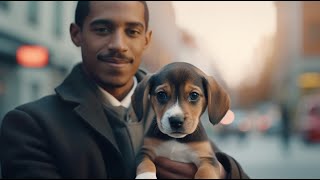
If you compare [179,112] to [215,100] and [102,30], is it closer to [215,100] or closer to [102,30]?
[215,100]

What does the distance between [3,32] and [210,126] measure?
99 cm

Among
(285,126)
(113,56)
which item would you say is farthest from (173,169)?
(285,126)

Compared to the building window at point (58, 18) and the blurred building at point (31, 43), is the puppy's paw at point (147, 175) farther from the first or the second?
the building window at point (58, 18)

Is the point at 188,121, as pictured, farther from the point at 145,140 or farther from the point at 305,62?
the point at 305,62

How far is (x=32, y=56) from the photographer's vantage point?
1.76 meters

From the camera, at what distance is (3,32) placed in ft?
5.76

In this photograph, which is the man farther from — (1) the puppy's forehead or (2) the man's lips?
A: (1) the puppy's forehead

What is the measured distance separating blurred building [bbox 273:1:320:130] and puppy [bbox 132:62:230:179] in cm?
60

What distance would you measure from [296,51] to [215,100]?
0.77 metres

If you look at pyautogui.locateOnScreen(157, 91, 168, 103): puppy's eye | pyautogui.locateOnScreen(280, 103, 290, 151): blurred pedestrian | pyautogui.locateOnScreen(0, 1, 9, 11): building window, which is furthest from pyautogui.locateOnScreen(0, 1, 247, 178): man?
pyautogui.locateOnScreen(0, 1, 9, 11): building window

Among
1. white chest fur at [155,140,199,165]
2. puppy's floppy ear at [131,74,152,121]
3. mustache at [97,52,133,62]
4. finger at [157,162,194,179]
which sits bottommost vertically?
finger at [157,162,194,179]

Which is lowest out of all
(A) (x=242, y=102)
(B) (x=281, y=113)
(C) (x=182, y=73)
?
(B) (x=281, y=113)

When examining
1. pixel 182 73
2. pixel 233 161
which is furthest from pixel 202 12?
pixel 182 73

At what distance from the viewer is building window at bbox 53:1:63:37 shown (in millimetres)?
1541
